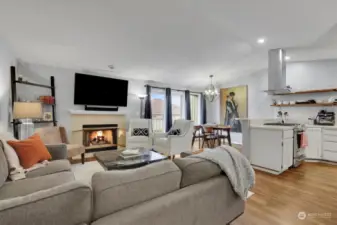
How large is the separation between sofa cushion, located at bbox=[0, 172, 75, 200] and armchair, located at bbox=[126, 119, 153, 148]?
8.92 ft

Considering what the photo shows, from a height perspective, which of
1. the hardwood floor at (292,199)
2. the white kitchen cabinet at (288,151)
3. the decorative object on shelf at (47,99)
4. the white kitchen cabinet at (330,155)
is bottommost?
the hardwood floor at (292,199)

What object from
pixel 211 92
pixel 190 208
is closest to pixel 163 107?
pixel 211 92

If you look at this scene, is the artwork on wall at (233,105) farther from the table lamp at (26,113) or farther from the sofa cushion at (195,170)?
the table lamp at (26,113)

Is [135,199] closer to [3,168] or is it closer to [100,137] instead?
[3,168]

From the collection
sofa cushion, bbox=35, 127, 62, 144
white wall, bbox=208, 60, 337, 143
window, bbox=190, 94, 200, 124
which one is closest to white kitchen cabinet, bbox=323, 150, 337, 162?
white wall, bbox=208, 60, 337, 143

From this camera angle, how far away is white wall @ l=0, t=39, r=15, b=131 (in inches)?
120

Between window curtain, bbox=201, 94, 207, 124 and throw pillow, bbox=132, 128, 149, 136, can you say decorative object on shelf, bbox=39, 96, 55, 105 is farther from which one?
window curtain, bbox=201, 94, 207, 124

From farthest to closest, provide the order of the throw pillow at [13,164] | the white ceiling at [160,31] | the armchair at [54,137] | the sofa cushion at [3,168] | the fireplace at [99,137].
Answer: the fireplace at [99,137], the armchair at [54,137], the white ceiling at [160,31], the throw pillow at [13,164], the sofa cushion at [3,168]

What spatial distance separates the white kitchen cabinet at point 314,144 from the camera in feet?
13.8

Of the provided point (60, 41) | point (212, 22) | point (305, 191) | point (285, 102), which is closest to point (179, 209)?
point (305, 191)

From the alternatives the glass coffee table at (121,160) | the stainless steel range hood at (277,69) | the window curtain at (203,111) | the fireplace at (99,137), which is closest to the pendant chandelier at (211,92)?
the window curtain at (203,111)

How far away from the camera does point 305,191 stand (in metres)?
2.61

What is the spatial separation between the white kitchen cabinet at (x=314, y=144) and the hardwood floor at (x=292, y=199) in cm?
83

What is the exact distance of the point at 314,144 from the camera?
4238mm
